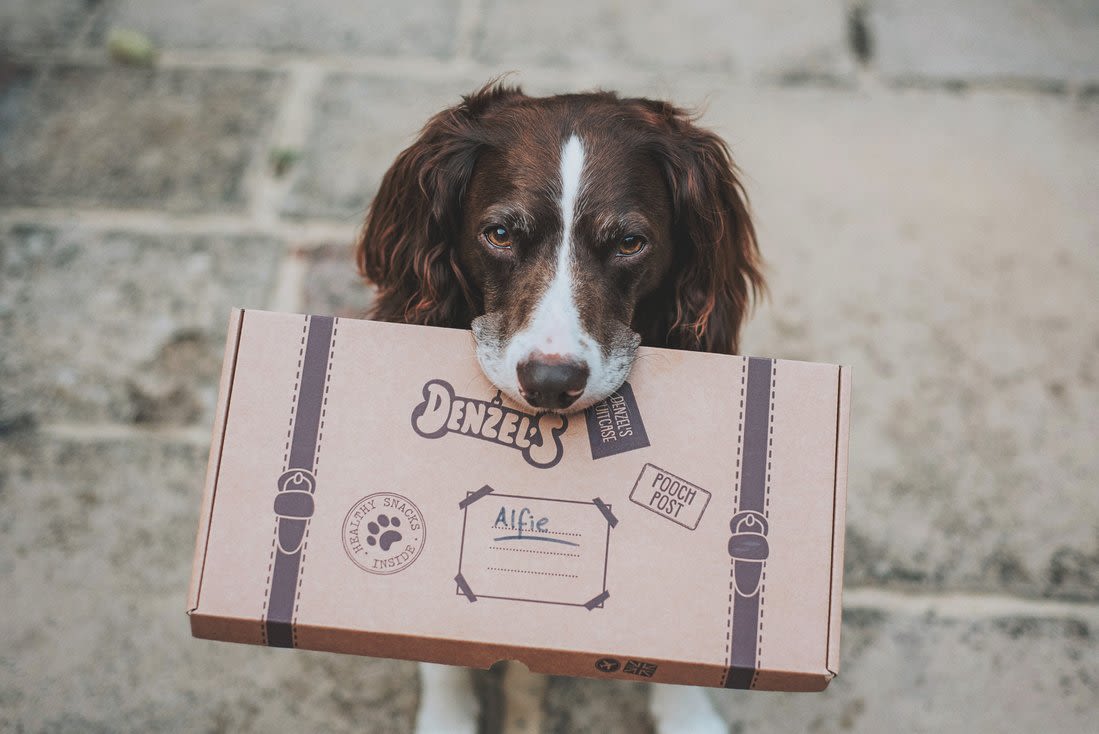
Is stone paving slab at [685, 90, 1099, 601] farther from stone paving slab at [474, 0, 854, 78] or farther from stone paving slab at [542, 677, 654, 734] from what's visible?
stone paving slab at [542, 677, 654, 734]

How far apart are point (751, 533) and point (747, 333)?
5.07 feet

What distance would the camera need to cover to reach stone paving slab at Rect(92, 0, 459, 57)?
3.74 metres

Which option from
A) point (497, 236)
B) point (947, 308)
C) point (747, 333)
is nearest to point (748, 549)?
point (497, 236)

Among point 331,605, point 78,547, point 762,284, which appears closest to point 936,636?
Answer: point 762,284

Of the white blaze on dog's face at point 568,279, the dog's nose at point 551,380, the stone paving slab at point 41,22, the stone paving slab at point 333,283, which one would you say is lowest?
the dog's nose at point 551,380

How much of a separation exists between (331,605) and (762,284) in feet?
4.95

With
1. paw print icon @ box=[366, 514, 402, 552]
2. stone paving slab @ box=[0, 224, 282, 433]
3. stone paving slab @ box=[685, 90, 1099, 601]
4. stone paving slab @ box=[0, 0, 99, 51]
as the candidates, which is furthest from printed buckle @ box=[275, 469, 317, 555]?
stone paving slab @ box=[0, 0, 99, 51]

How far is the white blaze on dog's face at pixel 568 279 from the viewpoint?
171 centimetres

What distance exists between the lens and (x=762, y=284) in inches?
95.5

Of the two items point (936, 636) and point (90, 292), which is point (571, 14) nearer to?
point (90, 292)

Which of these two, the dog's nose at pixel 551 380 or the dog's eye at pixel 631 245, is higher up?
the dog's eye at pixel 631 245

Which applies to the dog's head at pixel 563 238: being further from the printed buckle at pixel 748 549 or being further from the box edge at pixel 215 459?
the box edge at pixel 215 459

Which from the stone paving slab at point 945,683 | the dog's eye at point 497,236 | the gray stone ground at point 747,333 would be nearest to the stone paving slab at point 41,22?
the gray stone ground at point 747,333

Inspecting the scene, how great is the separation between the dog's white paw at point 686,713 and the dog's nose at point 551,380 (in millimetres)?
1158
